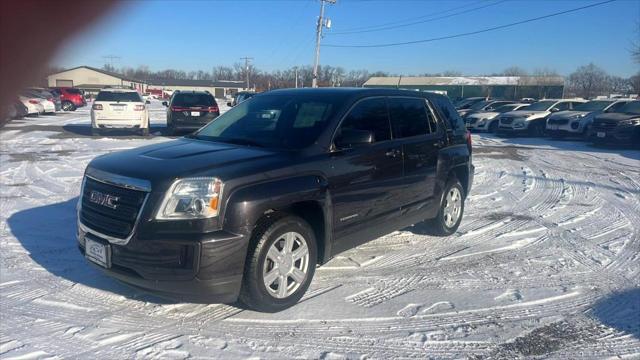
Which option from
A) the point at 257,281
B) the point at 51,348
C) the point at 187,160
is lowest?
the point at 51,348

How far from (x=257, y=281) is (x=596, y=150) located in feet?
49.6

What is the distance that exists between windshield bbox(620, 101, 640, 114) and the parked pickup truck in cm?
1413

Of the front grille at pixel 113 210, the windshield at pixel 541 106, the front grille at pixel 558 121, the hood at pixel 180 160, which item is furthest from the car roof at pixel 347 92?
the windshield at pixel 541 106

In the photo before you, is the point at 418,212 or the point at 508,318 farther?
the point at 418,212

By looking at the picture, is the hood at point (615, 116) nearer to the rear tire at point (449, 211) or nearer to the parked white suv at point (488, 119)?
the parked white suv at point (488, 119)

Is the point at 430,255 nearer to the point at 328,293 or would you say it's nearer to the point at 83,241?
the point at 328,293

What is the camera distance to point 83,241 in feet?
13.3

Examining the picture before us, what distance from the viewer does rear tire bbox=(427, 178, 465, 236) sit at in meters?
6.06

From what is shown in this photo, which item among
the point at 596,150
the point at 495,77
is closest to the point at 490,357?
the point at 596,150

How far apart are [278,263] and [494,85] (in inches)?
2937

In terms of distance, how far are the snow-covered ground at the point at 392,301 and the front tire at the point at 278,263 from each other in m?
0.16

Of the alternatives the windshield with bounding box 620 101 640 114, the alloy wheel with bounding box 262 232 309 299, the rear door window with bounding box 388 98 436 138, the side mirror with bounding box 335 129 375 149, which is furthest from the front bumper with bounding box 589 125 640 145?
the alloy wheel with bounding box 262 232 309 299

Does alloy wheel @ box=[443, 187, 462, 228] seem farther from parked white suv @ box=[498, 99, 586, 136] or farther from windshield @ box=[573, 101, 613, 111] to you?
windshield @ box=[573, 101, 613, 111]

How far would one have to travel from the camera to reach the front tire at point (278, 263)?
3764mm
